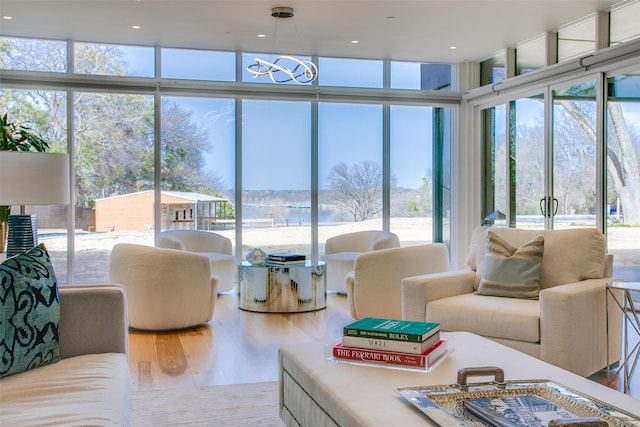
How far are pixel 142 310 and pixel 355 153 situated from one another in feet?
13.0

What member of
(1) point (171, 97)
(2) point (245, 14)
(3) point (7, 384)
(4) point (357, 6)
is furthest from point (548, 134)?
(3) point (7, 384)

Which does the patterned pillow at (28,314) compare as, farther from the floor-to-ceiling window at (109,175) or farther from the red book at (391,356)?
the floor-to-ceiling window at (109,175)

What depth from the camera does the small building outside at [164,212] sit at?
711 centimetres

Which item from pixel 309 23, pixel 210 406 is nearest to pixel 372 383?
pixel 210 406

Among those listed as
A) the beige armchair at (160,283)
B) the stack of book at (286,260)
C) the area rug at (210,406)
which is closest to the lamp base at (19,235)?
the area rug at (210,406)

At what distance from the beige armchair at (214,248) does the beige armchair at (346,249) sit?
3.49 ft

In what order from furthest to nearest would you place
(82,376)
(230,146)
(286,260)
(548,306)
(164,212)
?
(230,146) < (164,212) < (286,260) < (548,306) < (82,376)

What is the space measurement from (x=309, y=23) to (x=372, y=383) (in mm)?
4808

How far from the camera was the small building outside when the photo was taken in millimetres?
7105

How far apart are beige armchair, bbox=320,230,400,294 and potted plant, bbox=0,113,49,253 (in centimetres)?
322

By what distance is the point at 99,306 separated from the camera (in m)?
2.41

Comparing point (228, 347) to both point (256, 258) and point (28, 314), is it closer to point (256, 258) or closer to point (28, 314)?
point (256, 258)

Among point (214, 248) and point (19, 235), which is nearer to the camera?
point (19, 235)

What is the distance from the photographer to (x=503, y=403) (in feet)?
5.69
